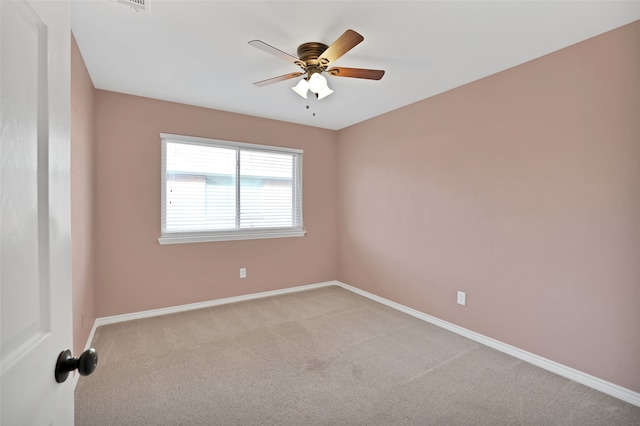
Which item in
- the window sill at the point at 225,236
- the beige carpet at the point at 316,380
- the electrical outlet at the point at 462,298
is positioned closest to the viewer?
the beige carpet at the point at 316,380

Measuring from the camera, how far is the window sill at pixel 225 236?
352 cm

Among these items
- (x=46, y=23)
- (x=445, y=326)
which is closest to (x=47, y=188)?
(x=46, y=23)

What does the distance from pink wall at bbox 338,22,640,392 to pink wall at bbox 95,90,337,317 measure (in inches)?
67.3

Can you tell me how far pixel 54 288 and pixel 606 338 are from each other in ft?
9.95

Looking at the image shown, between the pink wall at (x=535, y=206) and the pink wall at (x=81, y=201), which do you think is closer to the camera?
the pink wall at (x=535, y=206)

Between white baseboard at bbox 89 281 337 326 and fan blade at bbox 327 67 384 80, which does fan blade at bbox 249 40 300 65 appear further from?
white baseboard at bbox 89 281 337 326

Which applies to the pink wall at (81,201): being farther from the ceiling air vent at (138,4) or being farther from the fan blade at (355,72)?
the fan blade at (355,72)

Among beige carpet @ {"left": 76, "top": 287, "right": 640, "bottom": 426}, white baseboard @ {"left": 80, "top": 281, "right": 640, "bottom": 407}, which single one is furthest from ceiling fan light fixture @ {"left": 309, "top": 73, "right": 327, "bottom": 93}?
white baseboard @ {"left": 80, "top": 281, "right": 640, "bottom": 407}

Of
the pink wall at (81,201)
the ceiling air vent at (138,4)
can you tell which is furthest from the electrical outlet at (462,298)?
the ceiling air vent at (138,4)

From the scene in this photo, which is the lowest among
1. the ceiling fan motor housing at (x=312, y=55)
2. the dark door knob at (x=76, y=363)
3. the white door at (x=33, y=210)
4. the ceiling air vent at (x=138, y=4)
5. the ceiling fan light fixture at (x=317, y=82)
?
the dark door knob at (x=76, y=363)

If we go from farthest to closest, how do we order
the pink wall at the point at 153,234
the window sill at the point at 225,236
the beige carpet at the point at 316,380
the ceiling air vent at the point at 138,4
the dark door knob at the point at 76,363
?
1. the window sill at the point at 225,236
2. the pink wall at the point at 153,234
3. the beige carpet at the point at 316,380
4. the ceiling air vent at the point at 138,4
5. the dark door knob at the point at 76,363

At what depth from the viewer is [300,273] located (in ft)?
14.6

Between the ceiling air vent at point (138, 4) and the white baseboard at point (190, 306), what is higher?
the ceiling air vent at point (138, 4)

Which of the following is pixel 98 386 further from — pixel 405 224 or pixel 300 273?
pixel 405 224
